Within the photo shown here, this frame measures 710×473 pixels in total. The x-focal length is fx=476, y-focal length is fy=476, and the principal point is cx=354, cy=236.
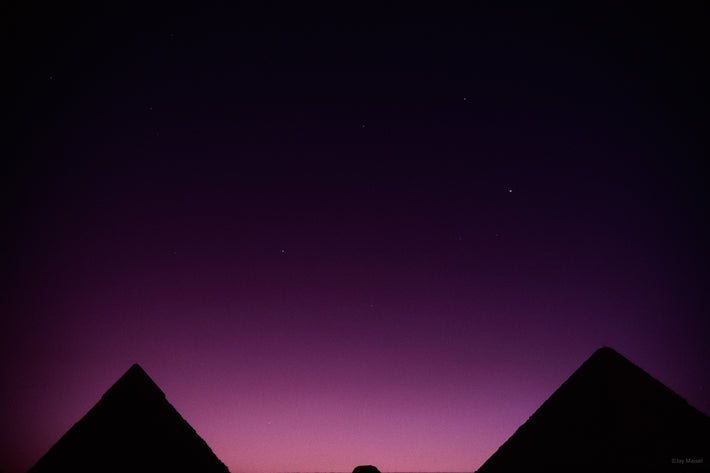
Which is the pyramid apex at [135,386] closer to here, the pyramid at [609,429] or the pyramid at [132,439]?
the pyramid at [132,439]

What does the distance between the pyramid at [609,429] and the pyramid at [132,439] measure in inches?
231

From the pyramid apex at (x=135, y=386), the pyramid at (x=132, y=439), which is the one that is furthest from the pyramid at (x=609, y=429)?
the pyramid apex at (x=135, y=386)

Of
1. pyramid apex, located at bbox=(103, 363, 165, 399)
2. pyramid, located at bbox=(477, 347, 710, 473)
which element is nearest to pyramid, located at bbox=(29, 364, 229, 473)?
pyramid apex, located at bbox=(103, 363, 165, 399)

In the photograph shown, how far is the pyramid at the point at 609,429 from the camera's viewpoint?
294 inches

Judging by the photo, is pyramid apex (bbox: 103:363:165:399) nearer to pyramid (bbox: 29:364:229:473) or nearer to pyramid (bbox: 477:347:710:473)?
pyramid (bbox: 29:364:229:473)

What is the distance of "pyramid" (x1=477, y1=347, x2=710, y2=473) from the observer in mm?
7461

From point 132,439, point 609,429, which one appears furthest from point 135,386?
point 609,429

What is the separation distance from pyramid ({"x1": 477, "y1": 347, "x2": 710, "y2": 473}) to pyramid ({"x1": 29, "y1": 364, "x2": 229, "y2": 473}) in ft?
19.3

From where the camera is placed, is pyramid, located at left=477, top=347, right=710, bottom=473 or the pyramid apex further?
the pyramid apex

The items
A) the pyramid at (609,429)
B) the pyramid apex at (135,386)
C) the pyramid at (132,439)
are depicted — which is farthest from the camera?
the pyramid apex at (135,386)

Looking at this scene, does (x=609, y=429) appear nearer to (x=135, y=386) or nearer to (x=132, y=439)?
(x=132, y=439)

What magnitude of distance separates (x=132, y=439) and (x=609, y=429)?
877 centimetres

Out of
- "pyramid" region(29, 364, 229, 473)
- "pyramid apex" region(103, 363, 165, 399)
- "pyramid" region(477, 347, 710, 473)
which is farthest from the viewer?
"pyramid apex" region(103, 363, 165, 399)

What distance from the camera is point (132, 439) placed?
368 inches
